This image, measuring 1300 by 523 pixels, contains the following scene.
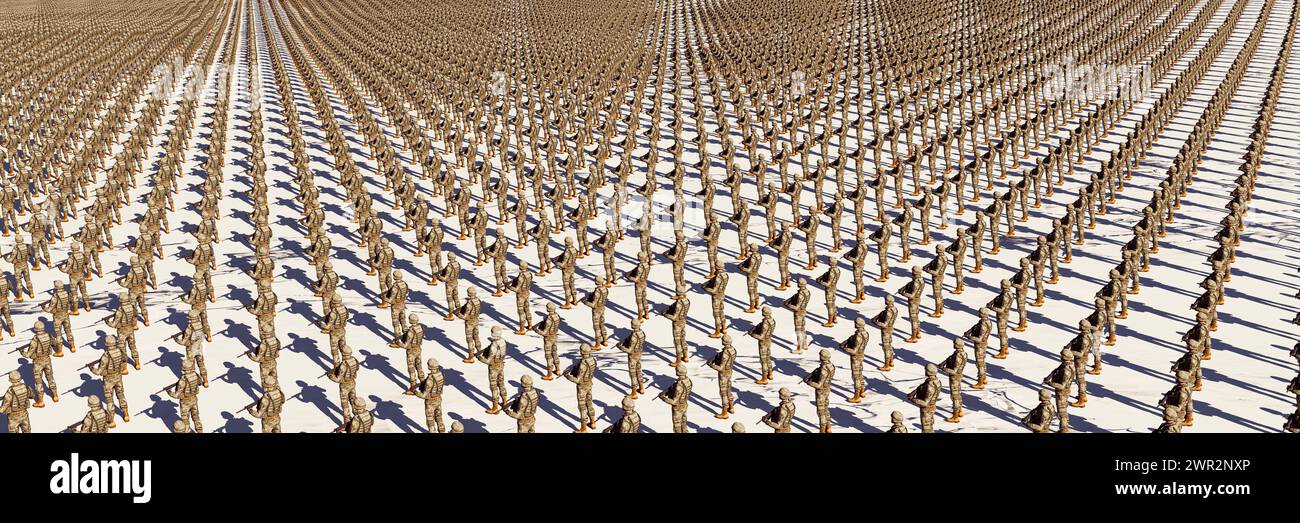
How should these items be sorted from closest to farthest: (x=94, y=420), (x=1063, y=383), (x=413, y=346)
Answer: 1. (x=94, y=420)
2. (x=1063, y=383)
3. (x=413, y=346)

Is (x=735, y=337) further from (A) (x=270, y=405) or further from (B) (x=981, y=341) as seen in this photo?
(A) (x=270, y=405)

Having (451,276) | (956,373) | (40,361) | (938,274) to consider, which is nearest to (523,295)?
(451,276)

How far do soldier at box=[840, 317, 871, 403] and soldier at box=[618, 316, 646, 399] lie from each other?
10.0ft

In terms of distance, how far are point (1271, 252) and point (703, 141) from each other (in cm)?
1562

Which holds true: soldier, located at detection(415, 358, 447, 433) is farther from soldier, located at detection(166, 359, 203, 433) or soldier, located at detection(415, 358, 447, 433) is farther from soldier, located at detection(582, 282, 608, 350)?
soldier, located at detection(582, 282, 608, 350)

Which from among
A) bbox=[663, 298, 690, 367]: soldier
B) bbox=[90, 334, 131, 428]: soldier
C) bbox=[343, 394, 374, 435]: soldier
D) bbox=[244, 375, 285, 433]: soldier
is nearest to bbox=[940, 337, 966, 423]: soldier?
bbox=[663, 298, 690, 367]: soldier

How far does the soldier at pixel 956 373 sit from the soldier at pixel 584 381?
16.8 ft

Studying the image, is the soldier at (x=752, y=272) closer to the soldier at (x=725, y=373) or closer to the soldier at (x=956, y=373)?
the soldier at (x=725, y=373)

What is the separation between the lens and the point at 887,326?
17.9 m

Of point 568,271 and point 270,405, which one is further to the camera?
point 568,271

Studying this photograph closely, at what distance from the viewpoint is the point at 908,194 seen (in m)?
29.4

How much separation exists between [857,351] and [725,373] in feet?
6.51

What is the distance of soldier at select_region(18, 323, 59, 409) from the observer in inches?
677

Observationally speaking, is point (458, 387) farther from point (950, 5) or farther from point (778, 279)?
point (950, 5)
